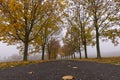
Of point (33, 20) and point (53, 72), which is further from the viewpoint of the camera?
point (33, 20)

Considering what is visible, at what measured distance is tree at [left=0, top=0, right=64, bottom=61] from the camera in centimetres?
2161

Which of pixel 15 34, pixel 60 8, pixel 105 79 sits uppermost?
pixel 60 8

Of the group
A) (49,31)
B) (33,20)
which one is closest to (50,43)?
(49,31)

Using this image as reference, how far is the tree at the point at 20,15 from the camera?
21.6m

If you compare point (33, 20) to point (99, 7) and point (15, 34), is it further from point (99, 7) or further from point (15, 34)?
point (99, 7)

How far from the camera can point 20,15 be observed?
22.7m

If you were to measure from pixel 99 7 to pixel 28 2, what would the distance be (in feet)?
36.5

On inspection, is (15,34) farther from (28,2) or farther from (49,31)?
(49,31)

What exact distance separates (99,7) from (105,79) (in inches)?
801

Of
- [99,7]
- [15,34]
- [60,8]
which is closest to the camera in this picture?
[15,34]

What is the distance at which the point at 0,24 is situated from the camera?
21.8 meters

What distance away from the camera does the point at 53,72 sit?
11.6 m

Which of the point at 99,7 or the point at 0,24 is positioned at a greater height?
the point at 99,7

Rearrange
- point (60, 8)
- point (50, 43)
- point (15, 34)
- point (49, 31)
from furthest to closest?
point (50, 43) → point (49, 31) → point (60, 8) → point (15, 34)
